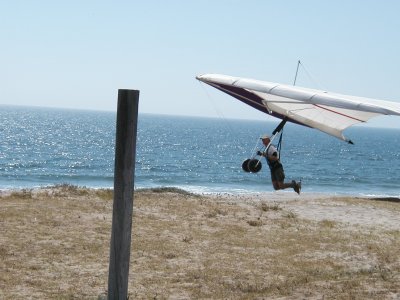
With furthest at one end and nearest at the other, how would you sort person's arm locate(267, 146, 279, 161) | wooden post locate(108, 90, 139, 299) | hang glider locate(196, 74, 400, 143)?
person's arm locate(267, 146, 279, 161) → hang glider locate(196, 74, 400, 143) → wooden post locate(108, 90, 139, 299)

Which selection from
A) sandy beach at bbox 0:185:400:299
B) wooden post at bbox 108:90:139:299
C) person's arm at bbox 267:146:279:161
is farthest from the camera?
person's arm at bbox 267:146:279:161

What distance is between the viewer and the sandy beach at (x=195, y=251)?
31.8 ft

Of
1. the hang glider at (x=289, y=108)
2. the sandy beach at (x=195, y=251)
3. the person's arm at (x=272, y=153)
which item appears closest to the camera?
the sandy beach at (x=195, y=251)

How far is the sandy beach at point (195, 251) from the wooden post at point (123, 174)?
7.88 ft

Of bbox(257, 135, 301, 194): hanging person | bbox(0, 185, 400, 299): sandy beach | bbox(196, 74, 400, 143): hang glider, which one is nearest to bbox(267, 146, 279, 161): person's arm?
bbox(257, 135, 301, 194): hanging person

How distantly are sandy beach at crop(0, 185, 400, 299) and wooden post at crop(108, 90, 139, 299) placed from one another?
240cm

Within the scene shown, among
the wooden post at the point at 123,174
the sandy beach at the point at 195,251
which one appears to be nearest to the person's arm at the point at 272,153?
the sandy beach at the point at 195,251

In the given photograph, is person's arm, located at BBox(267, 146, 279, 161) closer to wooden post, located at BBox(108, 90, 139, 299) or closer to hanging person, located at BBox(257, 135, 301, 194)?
hanging person, located at BBox(257, 135, 301, 194)

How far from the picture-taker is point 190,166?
226ft

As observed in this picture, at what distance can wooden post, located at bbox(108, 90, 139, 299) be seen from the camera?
6629mm

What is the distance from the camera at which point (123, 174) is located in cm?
668

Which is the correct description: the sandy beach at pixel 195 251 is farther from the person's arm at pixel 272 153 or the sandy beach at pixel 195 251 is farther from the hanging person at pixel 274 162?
the person's arm at pixel 272 153

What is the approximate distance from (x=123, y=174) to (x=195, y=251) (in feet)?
21.1

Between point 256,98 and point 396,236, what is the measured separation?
5992 mm
